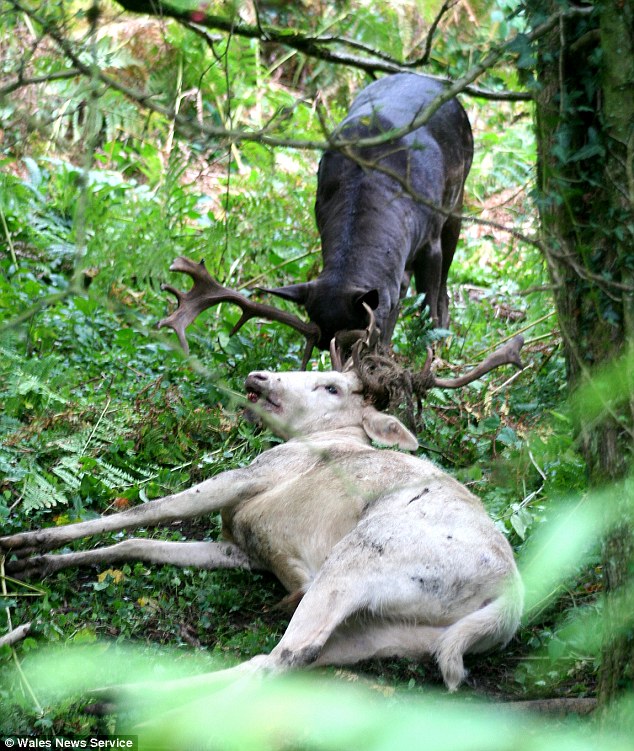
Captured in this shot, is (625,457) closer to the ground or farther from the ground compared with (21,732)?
farther from the ground

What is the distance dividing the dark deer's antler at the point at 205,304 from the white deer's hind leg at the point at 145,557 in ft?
6.86

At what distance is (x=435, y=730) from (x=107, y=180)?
10324mm

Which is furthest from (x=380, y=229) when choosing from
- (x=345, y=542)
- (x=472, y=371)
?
(x=345, y=542)

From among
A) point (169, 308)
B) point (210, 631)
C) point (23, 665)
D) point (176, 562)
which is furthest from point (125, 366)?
point (23, 665)

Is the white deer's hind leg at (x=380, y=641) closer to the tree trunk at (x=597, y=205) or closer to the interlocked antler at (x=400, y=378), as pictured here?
the tree trunk at (x=597, y=205)

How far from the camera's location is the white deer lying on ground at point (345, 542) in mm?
4113

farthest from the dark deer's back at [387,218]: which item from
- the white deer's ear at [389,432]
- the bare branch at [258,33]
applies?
the bare branch at [258,33]

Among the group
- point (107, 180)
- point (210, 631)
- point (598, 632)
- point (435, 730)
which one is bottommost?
point (210, 631)

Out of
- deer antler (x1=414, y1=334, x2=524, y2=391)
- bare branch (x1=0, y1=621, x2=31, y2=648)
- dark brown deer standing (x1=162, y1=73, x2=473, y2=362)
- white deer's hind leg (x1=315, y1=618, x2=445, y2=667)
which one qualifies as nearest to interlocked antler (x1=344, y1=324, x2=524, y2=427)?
deer antler (x1=414, y1=334, x2=524, y2=391)

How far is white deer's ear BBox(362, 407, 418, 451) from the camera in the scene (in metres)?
5.79

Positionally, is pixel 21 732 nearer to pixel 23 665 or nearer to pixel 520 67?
pixel 23 665

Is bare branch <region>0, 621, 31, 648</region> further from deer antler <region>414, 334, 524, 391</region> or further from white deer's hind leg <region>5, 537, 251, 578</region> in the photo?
deer antler <region>414, 334, 524, 391</region>

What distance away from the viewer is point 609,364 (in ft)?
A: 9.66

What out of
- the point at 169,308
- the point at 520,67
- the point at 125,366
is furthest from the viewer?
the point at 169,308
